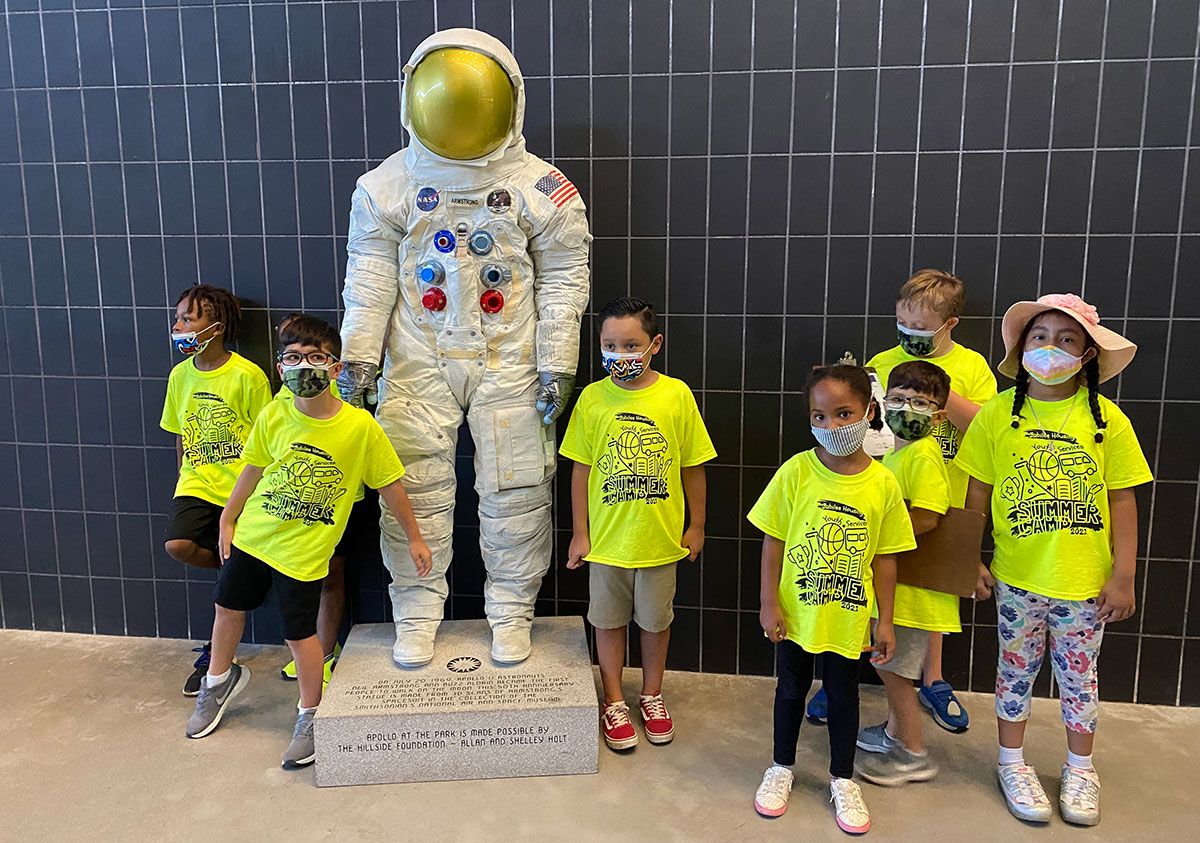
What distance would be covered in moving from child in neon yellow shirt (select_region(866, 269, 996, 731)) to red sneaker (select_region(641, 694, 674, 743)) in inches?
29.8

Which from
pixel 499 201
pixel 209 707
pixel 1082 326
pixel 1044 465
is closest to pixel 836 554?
pixel 1044 465

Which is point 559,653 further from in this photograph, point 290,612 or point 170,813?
point 170,813

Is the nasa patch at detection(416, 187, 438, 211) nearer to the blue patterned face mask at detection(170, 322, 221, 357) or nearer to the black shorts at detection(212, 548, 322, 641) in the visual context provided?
the blue patterned face mask at detection(170, 322, 221, 357)

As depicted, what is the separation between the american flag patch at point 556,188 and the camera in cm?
252

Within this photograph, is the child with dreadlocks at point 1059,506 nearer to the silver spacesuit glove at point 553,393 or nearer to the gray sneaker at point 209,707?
the silver spacesuit glove at point 553,393

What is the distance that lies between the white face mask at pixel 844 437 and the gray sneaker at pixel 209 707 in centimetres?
185

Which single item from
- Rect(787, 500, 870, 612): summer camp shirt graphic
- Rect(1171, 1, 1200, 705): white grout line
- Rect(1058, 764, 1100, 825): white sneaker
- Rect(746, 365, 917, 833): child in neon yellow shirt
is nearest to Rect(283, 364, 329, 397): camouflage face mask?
Rect(746, 365, 917, 833): child in neon yellow shirt

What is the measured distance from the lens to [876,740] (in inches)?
95.5

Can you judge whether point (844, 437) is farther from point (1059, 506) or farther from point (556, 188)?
point (556, 188)

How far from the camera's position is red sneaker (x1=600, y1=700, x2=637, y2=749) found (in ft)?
8.05

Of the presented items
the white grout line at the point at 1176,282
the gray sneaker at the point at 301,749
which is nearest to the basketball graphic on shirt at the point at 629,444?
the gray sneaker at the point at 301,749

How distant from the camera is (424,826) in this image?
2.14m

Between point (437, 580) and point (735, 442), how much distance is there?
3.31 feet

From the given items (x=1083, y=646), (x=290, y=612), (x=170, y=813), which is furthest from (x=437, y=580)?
(x=1083, y=646)
